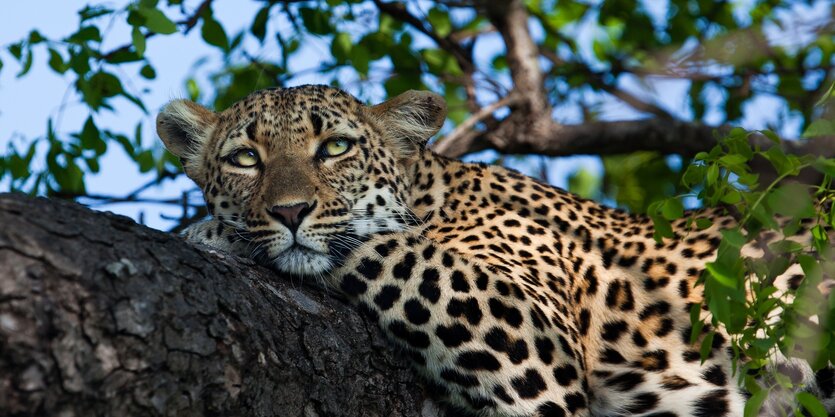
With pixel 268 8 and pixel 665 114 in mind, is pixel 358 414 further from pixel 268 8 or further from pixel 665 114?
pixel 665 114

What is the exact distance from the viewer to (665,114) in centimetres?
1077

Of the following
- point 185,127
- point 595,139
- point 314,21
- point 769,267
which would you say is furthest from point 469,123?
point 769,267

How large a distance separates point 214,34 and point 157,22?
1.73 metres

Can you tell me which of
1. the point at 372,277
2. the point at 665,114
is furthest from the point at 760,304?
the point at 665,114

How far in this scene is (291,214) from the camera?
6.84m

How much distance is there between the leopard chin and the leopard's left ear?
5.96 ft

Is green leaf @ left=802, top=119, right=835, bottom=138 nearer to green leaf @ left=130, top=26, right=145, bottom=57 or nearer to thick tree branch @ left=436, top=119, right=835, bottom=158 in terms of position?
green leaf @ left=130, top=26, right=145, bottom=57

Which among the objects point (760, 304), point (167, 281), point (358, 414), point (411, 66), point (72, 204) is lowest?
point (358, 414)

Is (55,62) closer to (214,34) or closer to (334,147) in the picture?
(214,34)

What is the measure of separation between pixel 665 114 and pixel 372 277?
5.22 metres

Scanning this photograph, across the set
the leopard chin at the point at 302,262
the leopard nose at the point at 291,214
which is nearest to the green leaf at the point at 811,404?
the leopard chin at the point at 302,262

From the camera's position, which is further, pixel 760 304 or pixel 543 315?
pixel 543 315

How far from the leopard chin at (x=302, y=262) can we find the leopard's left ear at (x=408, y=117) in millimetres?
1817

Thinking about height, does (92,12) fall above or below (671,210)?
above
